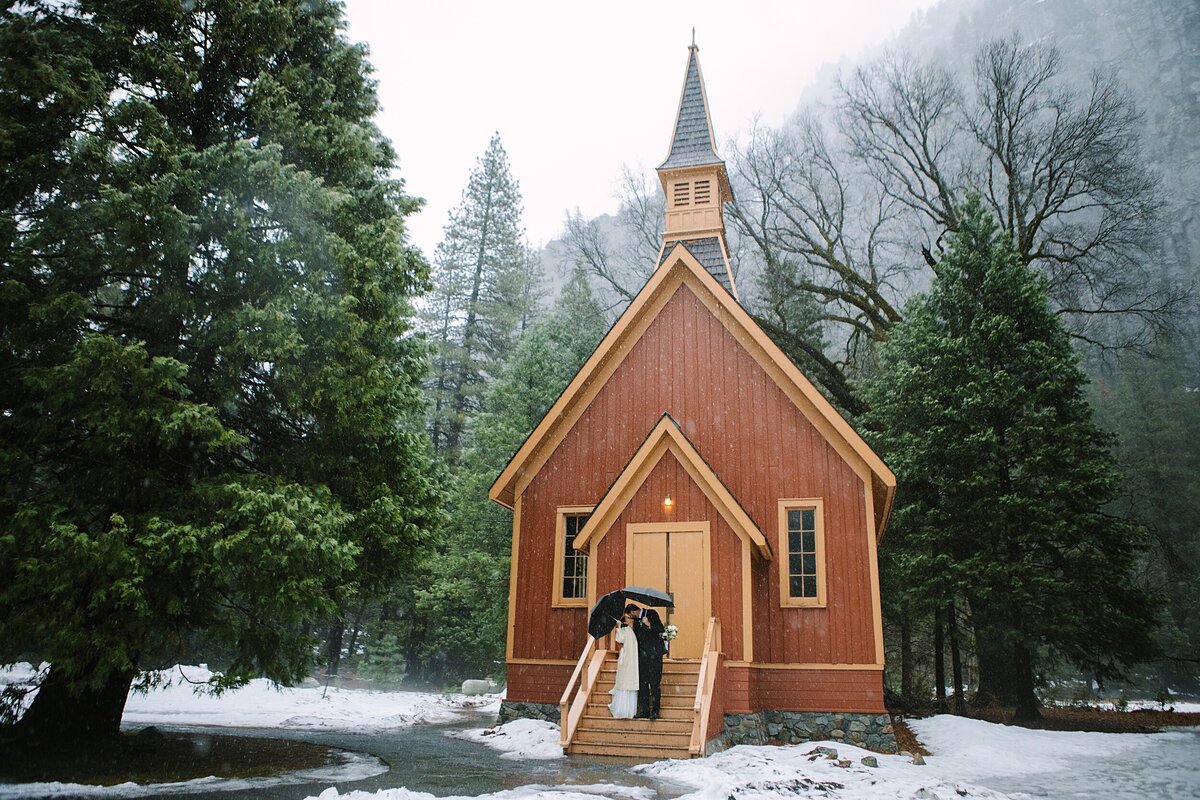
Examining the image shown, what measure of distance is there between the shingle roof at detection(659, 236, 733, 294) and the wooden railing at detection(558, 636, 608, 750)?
727cm

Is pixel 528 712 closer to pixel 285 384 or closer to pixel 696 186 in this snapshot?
pixel 285 384

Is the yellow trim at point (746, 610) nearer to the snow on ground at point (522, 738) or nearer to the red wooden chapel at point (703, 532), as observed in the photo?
the red wooden chapel at point (703, 532)

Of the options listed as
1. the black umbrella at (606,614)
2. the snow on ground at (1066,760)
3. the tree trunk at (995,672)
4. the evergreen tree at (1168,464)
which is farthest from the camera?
the evergreen tree at (1168,464)

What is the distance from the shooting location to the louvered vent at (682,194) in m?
16.5

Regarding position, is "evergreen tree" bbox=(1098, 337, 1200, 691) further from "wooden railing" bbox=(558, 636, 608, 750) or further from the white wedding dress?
the white wedding dress

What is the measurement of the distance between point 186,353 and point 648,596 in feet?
22.3

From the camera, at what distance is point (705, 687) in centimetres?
984

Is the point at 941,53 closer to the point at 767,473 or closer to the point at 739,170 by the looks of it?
the point at 739,170

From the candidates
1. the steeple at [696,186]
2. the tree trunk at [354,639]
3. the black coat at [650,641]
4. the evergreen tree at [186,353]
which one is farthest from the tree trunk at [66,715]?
the tree trunk at [354,639]

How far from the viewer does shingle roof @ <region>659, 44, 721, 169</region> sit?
657 inches

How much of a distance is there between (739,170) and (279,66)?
714 inches

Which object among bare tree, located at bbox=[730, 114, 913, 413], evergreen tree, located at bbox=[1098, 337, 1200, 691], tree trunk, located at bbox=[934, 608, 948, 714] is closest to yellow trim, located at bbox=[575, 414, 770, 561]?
tree trunk, located at bbox=[934, 608, 948, 714]

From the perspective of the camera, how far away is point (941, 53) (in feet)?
339

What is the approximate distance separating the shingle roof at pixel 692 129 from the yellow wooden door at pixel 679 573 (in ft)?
28.4
